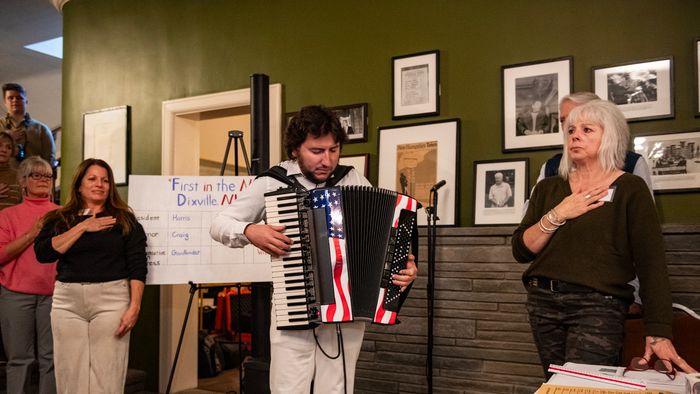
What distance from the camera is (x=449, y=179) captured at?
350cm

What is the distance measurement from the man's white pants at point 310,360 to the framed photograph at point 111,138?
3170 mm

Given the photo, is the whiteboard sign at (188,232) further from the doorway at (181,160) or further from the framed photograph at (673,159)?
the framed photograph at (673,159)

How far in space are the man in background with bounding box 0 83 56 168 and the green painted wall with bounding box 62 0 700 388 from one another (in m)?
0.19

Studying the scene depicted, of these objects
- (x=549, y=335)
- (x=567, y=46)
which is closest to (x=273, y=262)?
(x=549, y=335)

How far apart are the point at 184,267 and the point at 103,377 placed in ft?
2.34

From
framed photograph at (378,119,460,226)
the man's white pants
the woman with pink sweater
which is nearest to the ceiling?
the woman with pink sweater

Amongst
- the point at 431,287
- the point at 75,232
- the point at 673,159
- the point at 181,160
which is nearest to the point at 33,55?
the point at 181,160

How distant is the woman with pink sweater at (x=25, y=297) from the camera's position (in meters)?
3.53

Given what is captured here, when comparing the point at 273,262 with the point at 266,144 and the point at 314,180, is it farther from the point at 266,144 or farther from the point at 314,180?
the point at 266,144

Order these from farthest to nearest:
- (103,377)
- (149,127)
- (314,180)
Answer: (149,127), (103,377), (314,180)

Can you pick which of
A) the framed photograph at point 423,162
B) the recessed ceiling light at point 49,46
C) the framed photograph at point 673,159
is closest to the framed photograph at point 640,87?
the framed photograph at point 673,159

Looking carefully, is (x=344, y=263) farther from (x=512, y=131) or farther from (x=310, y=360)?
(x=512, y=131)

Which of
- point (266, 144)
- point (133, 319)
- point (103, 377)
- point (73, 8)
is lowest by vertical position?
point (103, 377)

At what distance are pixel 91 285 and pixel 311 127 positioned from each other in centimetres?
159
